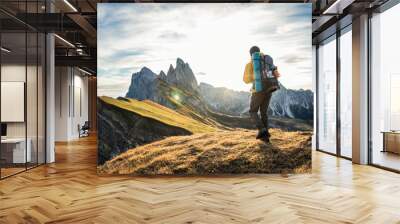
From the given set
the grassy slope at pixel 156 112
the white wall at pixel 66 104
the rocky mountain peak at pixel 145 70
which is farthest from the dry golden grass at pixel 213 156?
the white wall at pixel 66 104

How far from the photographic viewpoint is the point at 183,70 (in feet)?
21.1

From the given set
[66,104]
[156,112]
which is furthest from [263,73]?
[66,104]

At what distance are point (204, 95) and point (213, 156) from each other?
1052 mm

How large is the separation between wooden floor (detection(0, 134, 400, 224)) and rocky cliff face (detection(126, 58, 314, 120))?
3.84ft

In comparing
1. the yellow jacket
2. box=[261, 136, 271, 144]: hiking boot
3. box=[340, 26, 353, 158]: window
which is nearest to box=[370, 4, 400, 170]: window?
box=[340, 26, 353, 158]: window

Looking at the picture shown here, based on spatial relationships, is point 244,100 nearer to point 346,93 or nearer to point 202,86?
point 202,86

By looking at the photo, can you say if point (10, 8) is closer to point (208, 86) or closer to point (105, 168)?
point (105, 168)

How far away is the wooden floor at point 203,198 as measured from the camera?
3.86 metres

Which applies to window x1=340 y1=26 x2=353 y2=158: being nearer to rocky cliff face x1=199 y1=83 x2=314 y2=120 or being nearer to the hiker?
rocky cliff face x1=199 y1=83 x2=314 y2=120

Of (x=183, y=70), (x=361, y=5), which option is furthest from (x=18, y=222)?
(x=361, y=5)

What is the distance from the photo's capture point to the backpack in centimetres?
641

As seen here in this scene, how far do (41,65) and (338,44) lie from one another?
678 centimetres

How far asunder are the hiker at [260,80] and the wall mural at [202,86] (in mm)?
17

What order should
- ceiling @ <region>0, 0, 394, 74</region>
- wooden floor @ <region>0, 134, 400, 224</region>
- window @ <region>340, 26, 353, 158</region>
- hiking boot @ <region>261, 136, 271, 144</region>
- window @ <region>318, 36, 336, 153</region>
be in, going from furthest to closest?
window @ <region>318, 36, 336, 153</region>
window @ <region>340, 26, 353, 158</region>
hiking boot @ <region>261, 136, 271, 144</region>
ceiling @ <region>0, 0, 394, 74</region>
wooden floor @ <region>0, 134, 400, 224</region>
